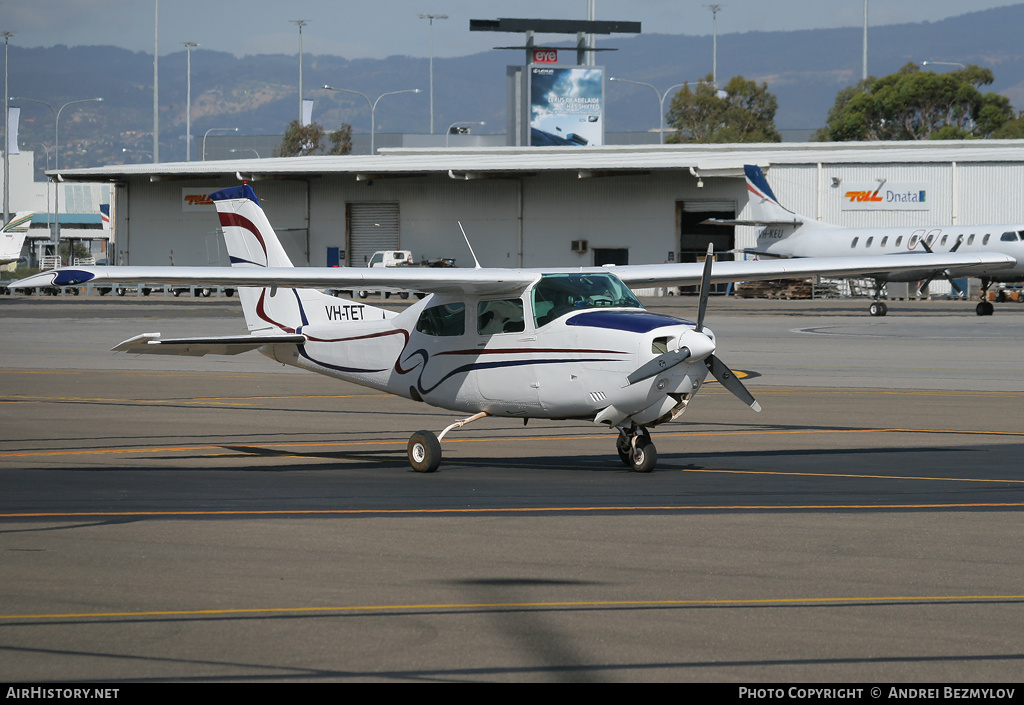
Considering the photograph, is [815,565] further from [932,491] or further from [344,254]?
[344,254]

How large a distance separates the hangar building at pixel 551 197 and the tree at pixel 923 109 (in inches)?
1566

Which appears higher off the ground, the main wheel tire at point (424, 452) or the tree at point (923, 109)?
the tree at point (923, 109)

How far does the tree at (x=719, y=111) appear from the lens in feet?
391

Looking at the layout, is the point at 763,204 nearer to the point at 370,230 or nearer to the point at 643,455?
the point at 370,230

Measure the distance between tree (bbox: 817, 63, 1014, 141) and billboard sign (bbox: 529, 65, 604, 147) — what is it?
35992mm

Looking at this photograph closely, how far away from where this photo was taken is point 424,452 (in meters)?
12.1

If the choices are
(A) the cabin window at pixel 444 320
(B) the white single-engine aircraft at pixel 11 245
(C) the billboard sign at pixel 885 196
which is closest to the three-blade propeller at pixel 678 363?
(A) the cabin window at pixel 444 320

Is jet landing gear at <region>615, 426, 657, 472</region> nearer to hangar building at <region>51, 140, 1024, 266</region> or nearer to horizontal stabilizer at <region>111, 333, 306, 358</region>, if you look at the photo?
horizontal stabilizer at <region>111, 333, 306, 358</region>

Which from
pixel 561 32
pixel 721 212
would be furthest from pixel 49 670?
pixel 561 32

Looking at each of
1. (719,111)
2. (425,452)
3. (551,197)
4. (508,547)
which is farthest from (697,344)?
(719,111)

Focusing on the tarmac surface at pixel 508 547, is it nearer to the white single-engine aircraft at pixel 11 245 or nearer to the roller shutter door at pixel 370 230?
the roller shutter door at pixel 370 230

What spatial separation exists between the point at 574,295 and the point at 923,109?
332 ft

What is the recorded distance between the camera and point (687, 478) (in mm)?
11578

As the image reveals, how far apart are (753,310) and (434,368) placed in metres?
35.4
